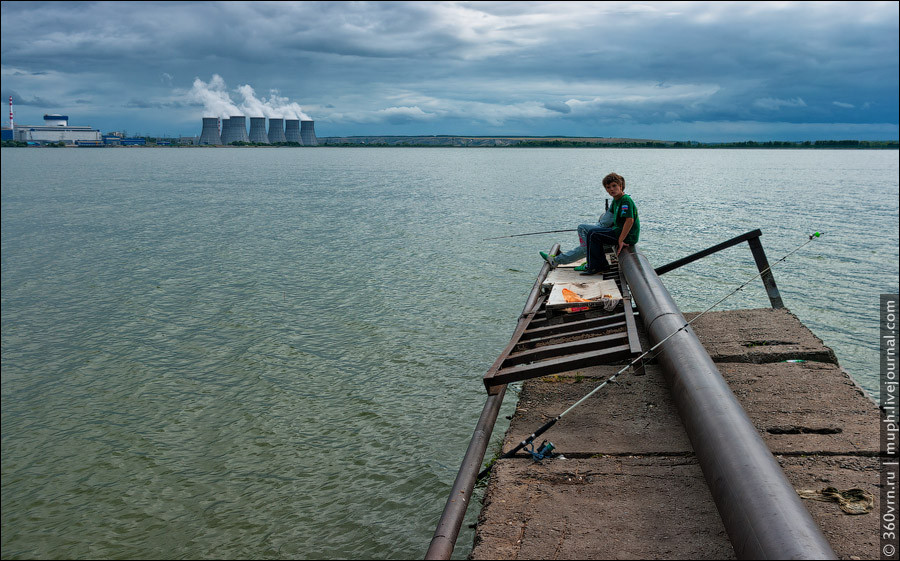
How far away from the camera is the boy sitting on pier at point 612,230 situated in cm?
1246

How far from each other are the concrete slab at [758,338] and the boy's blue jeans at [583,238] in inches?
106

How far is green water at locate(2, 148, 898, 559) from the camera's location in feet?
23.9

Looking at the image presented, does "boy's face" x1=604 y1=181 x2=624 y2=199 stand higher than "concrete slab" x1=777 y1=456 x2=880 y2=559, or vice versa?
"boy's face" x1=604 y1=181 x2=624 y2=199

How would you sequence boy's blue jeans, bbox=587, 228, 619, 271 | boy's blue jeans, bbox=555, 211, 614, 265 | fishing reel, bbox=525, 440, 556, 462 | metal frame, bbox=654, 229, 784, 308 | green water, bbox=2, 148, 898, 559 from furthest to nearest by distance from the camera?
metal frame, bbox=654, 229, 784, 308 < boy's blue jeans, bbox=555, 211, 614, 265 < boy's blue jeans, bbox=587, 228, 619, 271 < green water, bbox=2, 148, 898, 559 < fishing reel, bbox=525, 440, 556, 462

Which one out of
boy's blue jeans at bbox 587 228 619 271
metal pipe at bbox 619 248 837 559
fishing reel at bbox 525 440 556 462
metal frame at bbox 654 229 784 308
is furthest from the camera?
metal frame at bbox 654 229 784 308

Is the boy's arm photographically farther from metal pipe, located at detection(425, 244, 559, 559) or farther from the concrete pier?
metal pipe, located at detection(425, 244, 559, 559)

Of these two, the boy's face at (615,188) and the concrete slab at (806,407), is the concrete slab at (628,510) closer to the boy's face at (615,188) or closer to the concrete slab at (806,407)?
the concrete slab at (806,407)

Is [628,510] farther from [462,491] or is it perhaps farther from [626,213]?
[626,213]

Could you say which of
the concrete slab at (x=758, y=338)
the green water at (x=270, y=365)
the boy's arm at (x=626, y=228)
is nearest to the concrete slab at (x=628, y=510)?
the green water at (x=270, y=365)

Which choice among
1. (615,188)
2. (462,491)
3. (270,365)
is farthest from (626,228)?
(462,491)

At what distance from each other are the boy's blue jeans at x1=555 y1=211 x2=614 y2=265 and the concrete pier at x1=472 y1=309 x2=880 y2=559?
452cm

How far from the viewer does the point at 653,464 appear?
244 inches

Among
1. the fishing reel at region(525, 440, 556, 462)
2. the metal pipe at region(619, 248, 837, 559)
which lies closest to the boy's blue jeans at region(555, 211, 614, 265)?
the metal pipe at region(619, 248, 837, 559)

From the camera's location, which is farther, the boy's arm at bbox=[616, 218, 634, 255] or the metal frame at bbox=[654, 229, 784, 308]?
the metal frame at bbox=[654, 229, 784, 308]
